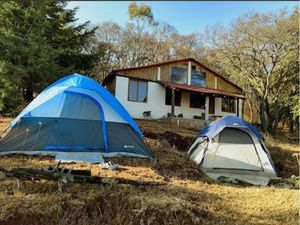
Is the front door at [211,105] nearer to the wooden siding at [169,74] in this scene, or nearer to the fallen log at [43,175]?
the wooden siding at [169,74]

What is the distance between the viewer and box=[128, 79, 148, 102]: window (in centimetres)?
1942

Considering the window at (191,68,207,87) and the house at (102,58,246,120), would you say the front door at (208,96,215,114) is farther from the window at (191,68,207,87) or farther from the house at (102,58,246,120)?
the window at (191,68,207,87)

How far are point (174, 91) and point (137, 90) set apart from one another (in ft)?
7.33

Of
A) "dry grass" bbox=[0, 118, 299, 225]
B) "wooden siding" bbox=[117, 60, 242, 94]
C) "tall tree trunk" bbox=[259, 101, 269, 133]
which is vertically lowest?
"dry grass" bbox=[0, 118, 299, 225]

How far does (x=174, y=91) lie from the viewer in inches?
784

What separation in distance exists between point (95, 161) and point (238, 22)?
15973 mm

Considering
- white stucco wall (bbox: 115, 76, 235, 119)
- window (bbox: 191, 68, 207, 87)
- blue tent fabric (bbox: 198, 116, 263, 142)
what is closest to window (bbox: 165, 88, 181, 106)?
white stucco wall (bbox: 115, 76, 235, 119)

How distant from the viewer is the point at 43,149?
303 inches

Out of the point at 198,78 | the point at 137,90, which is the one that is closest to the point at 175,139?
the point at 137,90

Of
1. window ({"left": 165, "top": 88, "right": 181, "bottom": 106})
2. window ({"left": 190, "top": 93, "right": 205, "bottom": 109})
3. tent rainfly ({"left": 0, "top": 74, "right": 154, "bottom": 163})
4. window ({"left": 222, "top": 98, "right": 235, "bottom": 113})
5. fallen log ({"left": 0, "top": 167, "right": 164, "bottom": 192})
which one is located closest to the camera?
fallen log ({"left": 0, "top": 167, "right": 164, "bottom": 192})

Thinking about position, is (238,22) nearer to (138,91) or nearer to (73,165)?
(138,91)

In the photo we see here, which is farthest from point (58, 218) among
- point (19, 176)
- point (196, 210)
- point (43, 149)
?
point (43, 149)

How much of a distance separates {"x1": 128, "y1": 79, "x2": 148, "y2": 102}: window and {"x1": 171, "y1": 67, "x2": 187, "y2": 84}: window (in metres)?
2.11

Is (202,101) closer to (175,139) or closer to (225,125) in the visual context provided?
(175,139)
